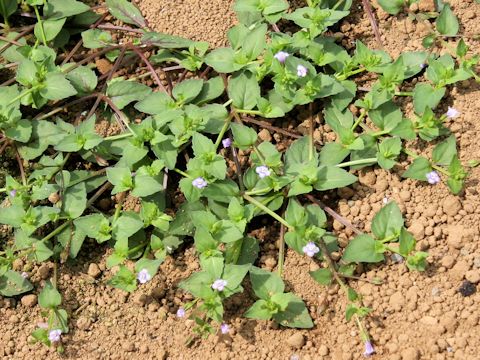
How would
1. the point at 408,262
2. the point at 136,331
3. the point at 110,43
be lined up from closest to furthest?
1. the point at 408,262
2. the point at 136,331
3. the point at 110,43

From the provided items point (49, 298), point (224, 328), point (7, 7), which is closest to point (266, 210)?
point (224, 328)

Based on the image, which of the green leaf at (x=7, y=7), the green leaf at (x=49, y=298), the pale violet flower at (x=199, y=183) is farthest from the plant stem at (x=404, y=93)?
the green leaf at (x=7, y=7)

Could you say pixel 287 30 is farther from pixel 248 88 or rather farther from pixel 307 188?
pixel 307 188

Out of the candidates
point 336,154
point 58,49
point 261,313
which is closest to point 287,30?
point 336,154

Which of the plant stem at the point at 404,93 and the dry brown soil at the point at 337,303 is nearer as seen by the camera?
the dry brown soil at the point at 337,303

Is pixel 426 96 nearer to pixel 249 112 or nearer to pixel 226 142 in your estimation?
pixel 249 112

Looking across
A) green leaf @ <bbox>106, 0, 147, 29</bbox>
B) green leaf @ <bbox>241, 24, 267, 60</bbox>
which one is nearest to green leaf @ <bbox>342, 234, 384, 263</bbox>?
green leaf @ <bbox>241, 24, 267, 60</bbox>

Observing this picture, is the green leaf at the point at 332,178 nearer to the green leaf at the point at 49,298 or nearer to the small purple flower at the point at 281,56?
the small purple flower at the point at 281,56
